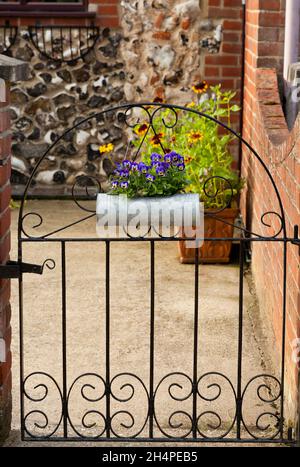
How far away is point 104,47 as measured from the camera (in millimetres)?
8312

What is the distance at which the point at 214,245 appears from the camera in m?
6.66

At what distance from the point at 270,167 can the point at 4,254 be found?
2061mm

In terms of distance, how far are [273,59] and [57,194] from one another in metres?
2.83

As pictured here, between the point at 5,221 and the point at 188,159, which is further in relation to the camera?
the point at 188,159

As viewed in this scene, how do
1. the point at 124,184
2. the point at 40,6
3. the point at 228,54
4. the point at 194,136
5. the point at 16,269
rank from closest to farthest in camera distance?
1. the point at 16,269
2. the point at 124,184
3. the point at 194,136
4. the point at 228,54
5. the point at 40,6

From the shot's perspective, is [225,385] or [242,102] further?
[242,102]

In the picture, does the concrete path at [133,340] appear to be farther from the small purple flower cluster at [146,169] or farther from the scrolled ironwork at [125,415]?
the small purple flower cluster at [146,169]

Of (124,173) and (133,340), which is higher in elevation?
(124,173)

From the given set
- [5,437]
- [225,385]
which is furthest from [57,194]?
[5,437]

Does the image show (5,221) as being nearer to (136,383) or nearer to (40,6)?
(136,383)

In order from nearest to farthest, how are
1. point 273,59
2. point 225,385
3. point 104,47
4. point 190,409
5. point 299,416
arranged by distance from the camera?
point 299,416
point 190,409
point 225,385
point 273,59
point 104,47

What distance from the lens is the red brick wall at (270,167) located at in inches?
164

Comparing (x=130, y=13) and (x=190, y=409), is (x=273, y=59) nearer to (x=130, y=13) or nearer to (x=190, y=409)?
(x=130, y=13)

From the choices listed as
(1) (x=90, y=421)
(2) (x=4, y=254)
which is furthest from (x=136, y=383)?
(2) (x=4, y=254)
